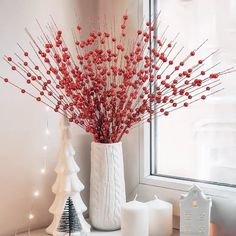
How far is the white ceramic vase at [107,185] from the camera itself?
4.79 ft

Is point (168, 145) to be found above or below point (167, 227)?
above

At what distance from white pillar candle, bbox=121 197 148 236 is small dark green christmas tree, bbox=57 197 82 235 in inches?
6.1

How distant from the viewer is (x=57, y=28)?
1.58 m

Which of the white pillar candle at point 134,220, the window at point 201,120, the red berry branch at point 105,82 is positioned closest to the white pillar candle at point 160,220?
the white pillar candle at point 134,220

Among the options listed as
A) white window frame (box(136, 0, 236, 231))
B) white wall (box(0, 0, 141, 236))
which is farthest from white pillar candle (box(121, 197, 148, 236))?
white wall (box(0, 0, 141, 236))

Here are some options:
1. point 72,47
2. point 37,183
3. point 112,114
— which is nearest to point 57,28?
point 72,47

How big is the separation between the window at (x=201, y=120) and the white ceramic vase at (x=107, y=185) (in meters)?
0.23

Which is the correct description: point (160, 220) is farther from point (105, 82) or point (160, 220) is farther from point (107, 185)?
point (105, 82)

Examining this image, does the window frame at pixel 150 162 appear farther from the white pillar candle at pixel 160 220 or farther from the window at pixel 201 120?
the white pillar candle at pixel 160 220

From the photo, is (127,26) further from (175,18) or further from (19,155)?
(19,155)

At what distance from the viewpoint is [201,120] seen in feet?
4.91

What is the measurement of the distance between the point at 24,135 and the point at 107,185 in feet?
1.15

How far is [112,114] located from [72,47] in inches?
15.9

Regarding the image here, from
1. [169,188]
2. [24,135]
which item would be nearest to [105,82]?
[24,135]
